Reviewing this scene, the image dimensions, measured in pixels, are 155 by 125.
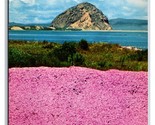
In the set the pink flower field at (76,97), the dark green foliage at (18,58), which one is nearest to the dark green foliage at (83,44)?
the pink flower field at (76,97)

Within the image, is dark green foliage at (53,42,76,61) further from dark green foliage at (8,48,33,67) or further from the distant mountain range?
the distant mountain range

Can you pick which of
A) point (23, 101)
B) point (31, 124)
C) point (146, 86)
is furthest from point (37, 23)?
point (146, 86)

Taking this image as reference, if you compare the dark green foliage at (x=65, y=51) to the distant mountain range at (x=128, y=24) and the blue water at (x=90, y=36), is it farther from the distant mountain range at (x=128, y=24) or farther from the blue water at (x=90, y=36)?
the distant mountain range at (x=128, y=24)

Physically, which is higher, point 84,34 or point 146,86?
point 84,34

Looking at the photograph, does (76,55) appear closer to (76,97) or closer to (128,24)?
(76,97)

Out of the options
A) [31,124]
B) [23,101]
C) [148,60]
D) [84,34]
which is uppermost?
[84,34]

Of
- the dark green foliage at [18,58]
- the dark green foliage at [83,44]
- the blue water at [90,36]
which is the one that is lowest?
the dark green foliage at [18,58]

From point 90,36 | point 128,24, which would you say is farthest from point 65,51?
point 128,24

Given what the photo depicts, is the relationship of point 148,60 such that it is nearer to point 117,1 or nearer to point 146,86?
point 146,86
